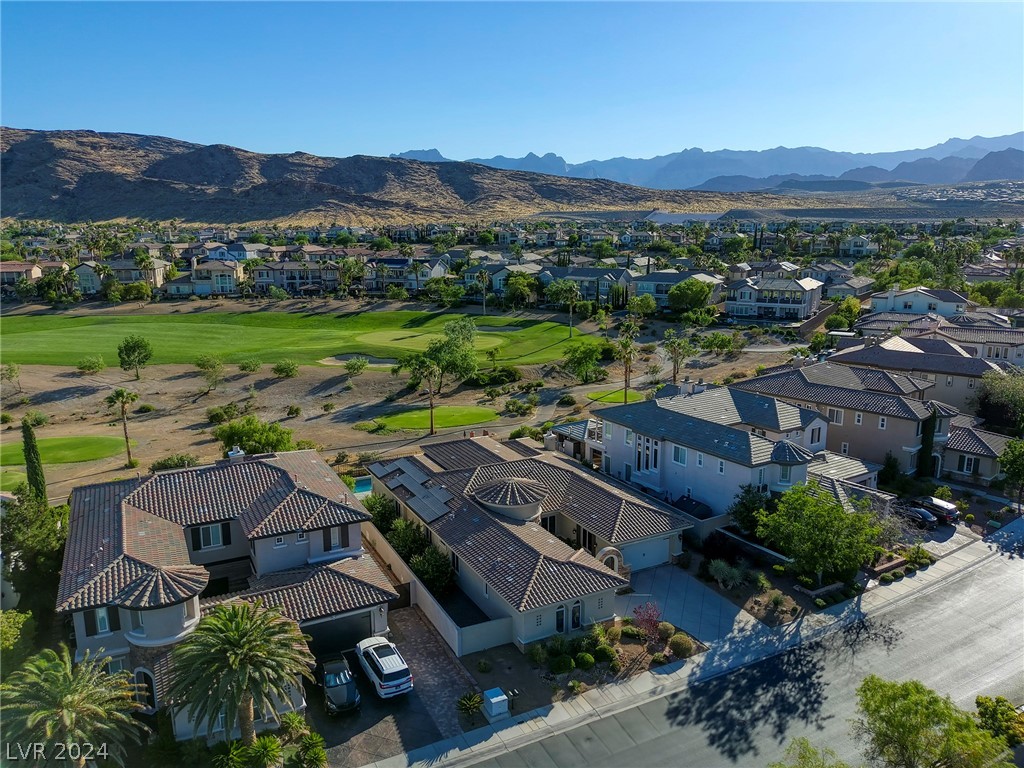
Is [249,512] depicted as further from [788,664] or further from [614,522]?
[788,664]

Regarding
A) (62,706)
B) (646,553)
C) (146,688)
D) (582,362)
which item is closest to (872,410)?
(646,553)

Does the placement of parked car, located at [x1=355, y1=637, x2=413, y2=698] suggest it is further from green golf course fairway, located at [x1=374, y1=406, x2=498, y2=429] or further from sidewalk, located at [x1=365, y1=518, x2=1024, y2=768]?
green golf course fairway, located at [x1=374, y1=406, x2=498, y2=429]

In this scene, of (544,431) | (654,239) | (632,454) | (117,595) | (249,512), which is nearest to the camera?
(117,595)

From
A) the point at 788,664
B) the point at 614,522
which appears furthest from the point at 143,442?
the point at 788,664

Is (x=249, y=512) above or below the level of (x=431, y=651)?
above

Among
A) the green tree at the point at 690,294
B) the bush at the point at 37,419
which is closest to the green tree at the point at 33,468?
the bush at the point at 37,419

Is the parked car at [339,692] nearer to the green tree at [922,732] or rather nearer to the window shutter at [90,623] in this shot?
the window shutter at [90,623]
